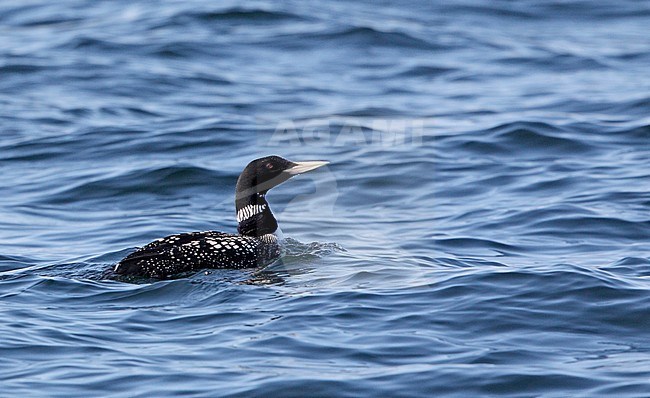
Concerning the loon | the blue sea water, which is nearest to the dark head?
the loon

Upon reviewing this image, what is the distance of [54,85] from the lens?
14.5 m

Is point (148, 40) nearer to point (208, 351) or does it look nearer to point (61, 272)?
point (61, 272)

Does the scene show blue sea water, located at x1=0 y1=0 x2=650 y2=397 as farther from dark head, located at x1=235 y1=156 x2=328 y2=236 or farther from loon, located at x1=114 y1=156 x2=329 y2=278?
dark head, located at x1=235 y1=156 x2=328 y2=236

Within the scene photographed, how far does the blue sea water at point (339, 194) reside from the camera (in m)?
6.06

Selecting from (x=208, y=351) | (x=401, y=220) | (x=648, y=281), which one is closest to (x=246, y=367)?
(x=208, y=351)

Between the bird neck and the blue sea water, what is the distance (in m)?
0.30

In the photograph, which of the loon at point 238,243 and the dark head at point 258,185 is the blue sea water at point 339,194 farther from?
the dark head at point 258,185

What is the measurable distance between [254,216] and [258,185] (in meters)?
0.22

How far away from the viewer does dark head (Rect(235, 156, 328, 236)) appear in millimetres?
8625

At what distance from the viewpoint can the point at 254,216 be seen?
28.3ft

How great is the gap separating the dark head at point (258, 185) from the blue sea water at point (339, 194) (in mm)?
398

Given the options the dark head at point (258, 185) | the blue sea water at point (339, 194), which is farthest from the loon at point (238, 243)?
the blue sea water at point (339, 194)

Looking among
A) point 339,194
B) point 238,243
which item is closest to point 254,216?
point 238,243

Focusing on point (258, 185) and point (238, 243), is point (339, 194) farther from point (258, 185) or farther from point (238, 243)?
point (238, 243)
